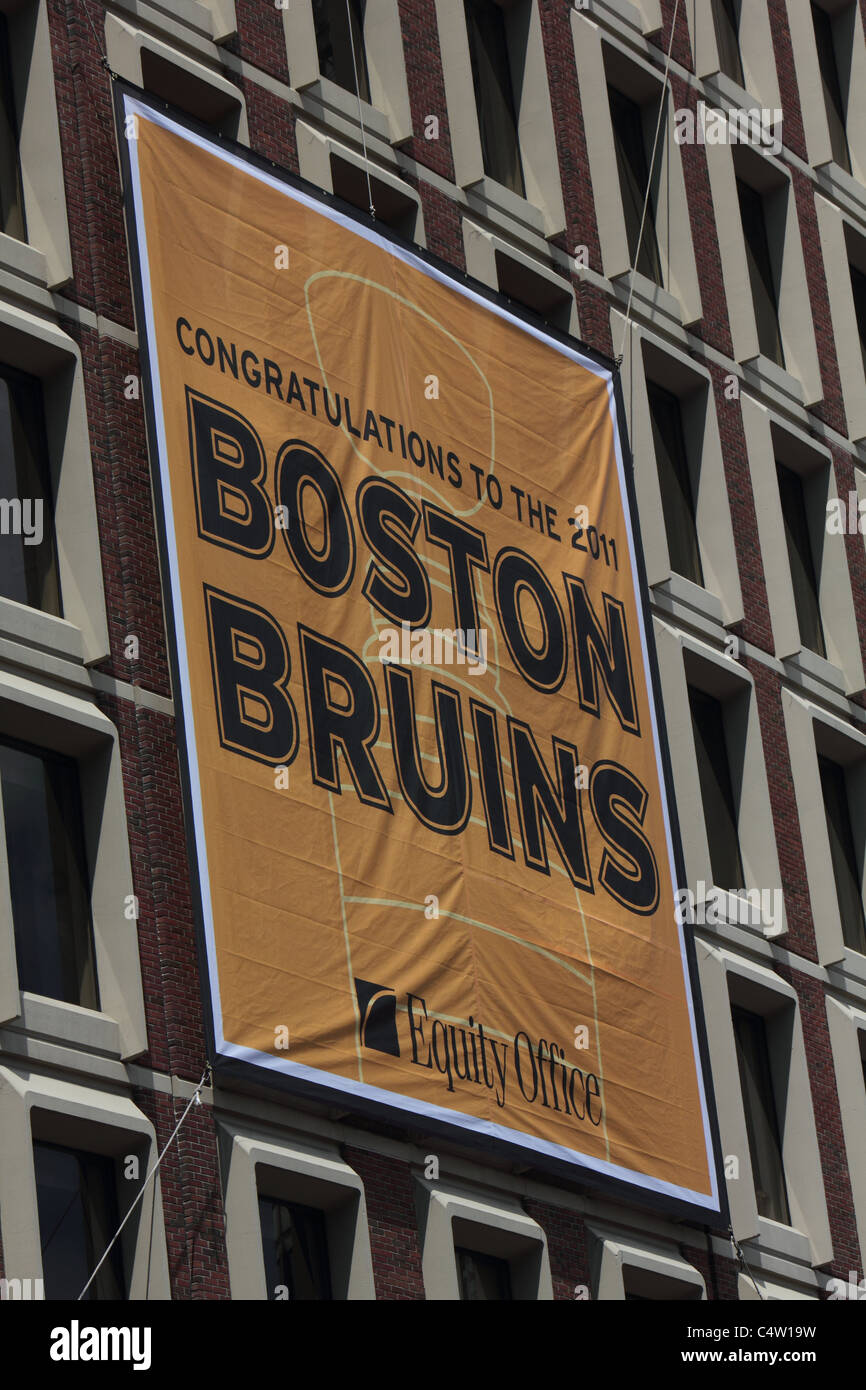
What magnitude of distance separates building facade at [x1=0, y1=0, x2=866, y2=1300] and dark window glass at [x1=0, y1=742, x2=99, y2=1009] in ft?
0.12

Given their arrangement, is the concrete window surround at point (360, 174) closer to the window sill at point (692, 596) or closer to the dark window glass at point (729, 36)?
the window sill at point (692, 596)

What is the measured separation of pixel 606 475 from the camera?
38.4m

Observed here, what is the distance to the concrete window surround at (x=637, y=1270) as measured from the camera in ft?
109

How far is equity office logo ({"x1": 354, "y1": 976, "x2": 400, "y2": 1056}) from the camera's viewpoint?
30609 millimetres

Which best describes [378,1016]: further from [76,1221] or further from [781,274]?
[781,274]

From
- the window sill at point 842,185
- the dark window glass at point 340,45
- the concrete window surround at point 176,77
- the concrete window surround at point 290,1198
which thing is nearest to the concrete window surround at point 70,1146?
the concrete window surround at point 290,1198

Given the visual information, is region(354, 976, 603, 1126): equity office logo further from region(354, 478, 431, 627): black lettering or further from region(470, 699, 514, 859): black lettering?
region(354, 478, 431, 627): black lettering

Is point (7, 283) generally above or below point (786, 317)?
below

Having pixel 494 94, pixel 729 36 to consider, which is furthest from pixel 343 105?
pixel 729 36

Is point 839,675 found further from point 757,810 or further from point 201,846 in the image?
point 201,846

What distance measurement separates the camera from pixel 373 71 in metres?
38.1

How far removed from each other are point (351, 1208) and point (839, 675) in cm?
1583
